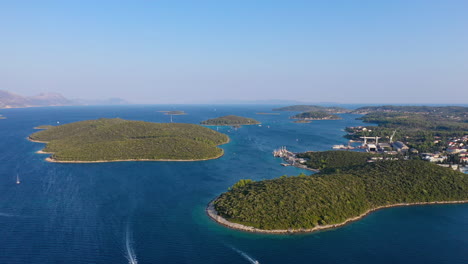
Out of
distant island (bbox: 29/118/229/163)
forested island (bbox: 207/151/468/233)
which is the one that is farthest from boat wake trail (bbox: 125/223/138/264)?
distant island (bbox: 29/118/229/163)

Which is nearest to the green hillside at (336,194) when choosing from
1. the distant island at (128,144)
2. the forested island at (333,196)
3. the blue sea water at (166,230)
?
the forested island at (333,196)

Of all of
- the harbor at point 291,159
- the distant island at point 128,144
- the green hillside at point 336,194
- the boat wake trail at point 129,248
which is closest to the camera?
the boat wake trail at point 129,248

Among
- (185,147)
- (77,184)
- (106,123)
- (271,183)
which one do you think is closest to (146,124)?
(106,123)

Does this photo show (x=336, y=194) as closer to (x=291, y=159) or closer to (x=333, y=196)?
(x=333, y=196)

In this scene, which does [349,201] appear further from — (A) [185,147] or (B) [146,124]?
(B) [146,124]

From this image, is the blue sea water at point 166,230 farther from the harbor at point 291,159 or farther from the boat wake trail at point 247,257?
the harbor at point 291,159

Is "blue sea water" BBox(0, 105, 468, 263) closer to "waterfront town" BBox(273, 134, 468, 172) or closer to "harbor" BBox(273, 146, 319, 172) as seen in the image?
"harbor" BBox(273, 146, 319, 172)

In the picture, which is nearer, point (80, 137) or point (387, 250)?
point (387, 250)
